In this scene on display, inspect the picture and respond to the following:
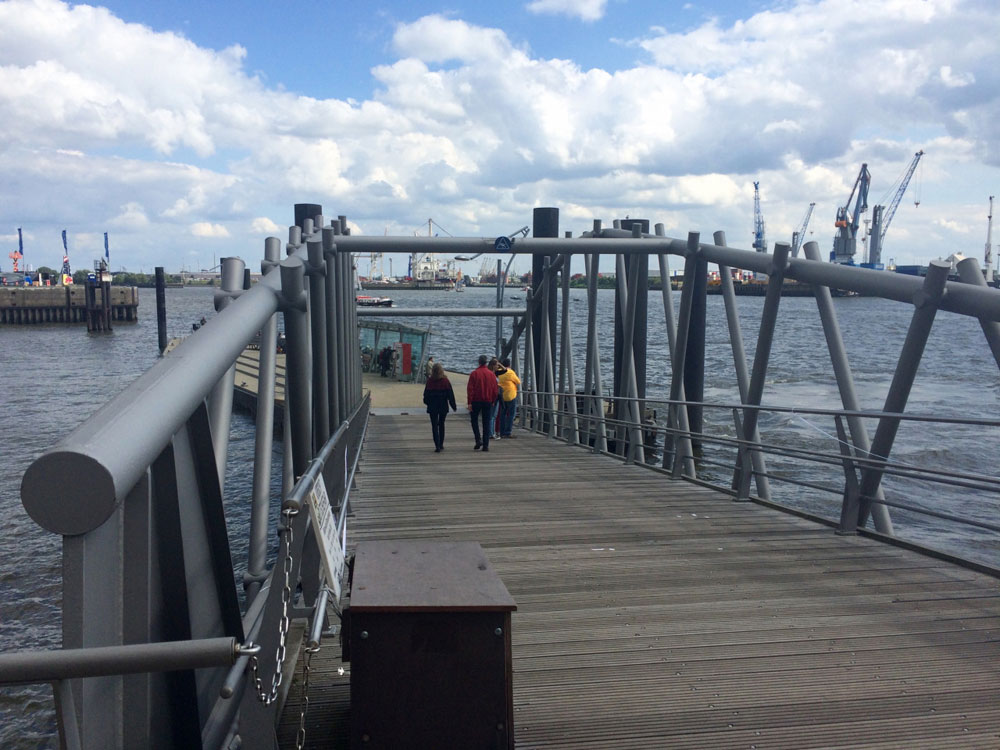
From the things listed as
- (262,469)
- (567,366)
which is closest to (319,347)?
(262,469)

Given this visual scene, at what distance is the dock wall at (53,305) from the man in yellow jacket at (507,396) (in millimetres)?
78420

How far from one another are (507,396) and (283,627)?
45.0 feet

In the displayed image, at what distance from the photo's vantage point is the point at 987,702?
12.5 ft

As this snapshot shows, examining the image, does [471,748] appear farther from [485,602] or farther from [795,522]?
[795,522]

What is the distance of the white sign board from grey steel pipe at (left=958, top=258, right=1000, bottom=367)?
4.39m

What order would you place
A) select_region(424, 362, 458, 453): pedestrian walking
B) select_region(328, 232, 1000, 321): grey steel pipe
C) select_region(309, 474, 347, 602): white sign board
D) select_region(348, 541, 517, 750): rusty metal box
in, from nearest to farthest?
1. select_region(348, 541, 517, 750): rusty metal box
2. select_region(309, 474, 347, 602): white sign board
3. select_region(328, 232, 1000, 321): grey steel pipe
4. select_region(424, 362, 458, 453): pedestrian walking

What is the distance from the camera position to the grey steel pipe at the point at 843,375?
7.45 m

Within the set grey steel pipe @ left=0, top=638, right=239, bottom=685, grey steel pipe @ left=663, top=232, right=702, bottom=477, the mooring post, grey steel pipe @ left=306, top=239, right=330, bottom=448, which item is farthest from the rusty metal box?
the mooring post

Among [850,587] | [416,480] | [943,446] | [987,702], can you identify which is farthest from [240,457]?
[987,702]

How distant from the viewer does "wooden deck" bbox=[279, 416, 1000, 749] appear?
3594mm

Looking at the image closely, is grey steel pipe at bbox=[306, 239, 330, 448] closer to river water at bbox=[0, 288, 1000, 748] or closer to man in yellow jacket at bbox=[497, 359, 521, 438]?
river water at bbox=[0, 288, 1000, 748]

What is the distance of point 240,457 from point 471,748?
21.9 m

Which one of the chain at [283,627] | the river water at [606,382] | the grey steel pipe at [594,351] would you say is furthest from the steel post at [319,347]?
the grey steel pipe at [594,351]

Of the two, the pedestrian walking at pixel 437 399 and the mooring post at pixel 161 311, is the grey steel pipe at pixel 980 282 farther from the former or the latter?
the mooring post at pixel 161 311
